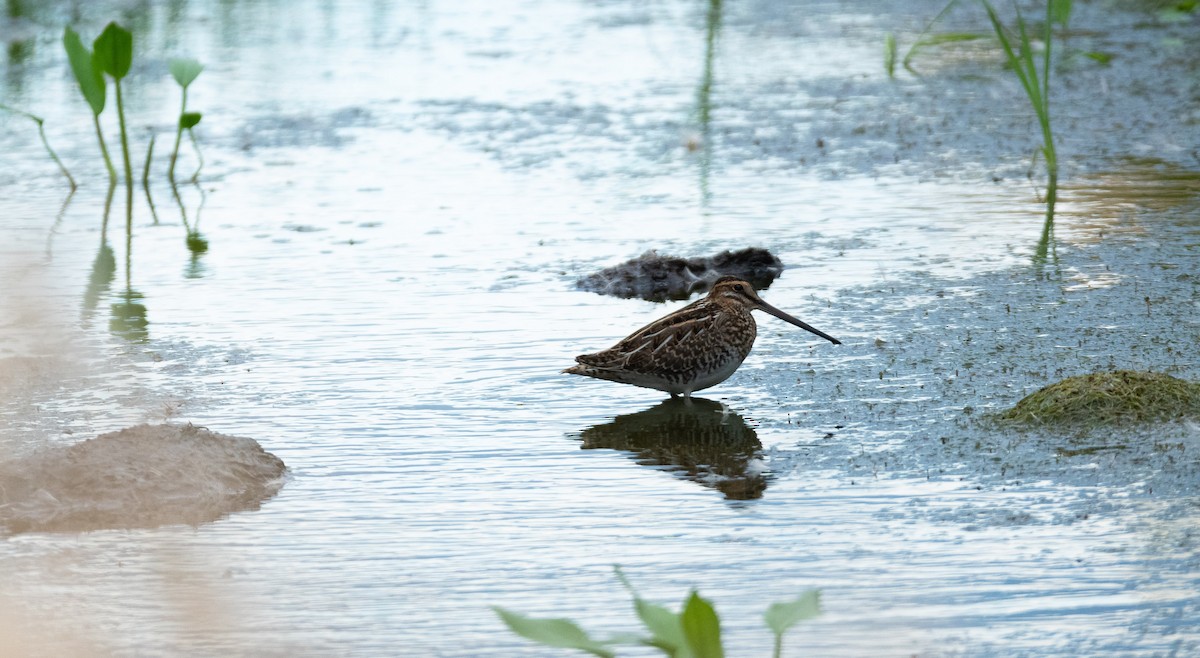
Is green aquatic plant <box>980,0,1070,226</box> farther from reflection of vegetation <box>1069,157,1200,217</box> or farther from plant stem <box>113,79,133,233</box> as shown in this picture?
plant stem <box>113,79,133,233</box>

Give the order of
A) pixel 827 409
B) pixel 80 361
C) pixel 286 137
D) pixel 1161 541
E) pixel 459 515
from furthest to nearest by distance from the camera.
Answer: pixel 286 137, pixel 80 361, pixel 827 409, pixel 459 515, pixel 1161 541

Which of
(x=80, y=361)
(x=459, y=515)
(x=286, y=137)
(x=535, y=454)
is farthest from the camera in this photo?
(x=286, y=137)

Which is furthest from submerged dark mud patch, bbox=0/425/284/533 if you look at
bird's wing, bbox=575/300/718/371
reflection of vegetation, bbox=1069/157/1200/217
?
reflection of vegetation, bbox=1069/157/1200/217

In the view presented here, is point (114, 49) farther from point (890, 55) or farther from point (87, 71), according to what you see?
point (890, 55)

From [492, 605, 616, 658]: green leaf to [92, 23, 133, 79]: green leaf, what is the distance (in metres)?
8.81

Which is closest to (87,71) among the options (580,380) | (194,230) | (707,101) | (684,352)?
(194,230)

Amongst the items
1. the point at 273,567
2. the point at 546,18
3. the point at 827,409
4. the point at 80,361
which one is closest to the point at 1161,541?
the point at 827,409

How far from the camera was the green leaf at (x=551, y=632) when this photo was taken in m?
3.37

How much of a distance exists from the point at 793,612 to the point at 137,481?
3.10 metres

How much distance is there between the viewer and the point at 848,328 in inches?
317

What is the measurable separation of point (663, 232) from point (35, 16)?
12.0 meters

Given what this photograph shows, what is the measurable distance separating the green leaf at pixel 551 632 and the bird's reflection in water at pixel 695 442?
2437 mm

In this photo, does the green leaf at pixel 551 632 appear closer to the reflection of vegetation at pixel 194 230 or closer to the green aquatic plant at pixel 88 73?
the reflection of vegetation at pixel 194 230

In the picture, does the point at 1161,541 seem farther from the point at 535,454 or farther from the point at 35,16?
the point at 35,16
